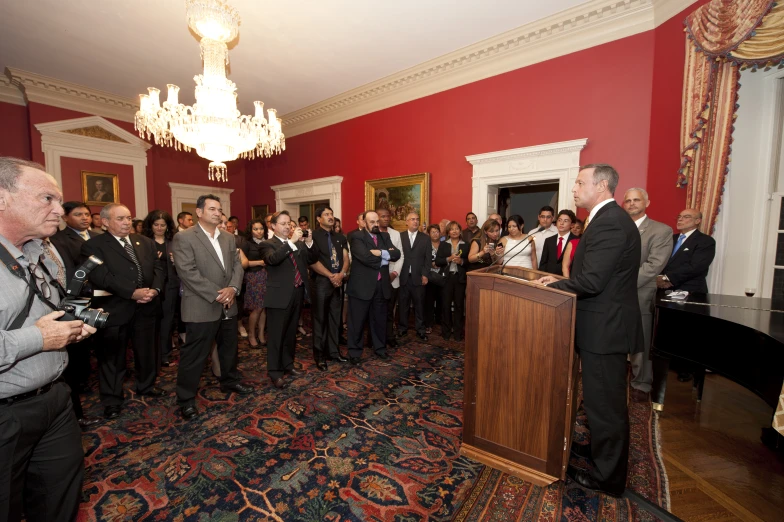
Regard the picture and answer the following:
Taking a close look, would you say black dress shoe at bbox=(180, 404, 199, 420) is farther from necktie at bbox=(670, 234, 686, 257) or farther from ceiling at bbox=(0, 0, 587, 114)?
ceiling at bbox=(0, 0, 587, 114)

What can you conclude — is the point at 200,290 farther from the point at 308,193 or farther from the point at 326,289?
the point at 308,193

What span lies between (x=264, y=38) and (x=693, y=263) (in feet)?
21.3

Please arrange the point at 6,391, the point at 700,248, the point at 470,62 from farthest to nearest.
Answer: the point at 470,62 → the point at 700,248 → the point at 6,391

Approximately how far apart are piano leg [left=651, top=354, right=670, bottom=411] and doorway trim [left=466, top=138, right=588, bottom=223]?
2.53 metres

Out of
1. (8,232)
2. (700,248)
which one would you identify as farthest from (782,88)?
(8,232)

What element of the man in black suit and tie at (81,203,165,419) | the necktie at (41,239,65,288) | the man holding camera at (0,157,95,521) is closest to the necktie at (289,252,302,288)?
the man in black suit and tie at (81,203,165,419)

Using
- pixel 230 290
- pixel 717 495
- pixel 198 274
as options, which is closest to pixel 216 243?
pixel 198 274

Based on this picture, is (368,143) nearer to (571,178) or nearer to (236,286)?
(571,178)

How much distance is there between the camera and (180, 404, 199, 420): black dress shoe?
278 centimetres

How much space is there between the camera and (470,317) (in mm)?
2211

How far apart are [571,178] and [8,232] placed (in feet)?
18.0

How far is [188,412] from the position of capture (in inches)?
110

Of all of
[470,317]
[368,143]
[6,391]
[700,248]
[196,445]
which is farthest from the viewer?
[368,143]

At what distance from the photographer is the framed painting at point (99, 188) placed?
745 centimetres
